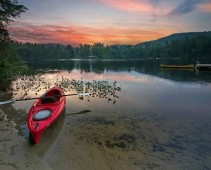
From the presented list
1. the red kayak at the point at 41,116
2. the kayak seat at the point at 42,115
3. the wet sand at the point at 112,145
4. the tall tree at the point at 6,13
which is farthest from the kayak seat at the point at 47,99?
the tall tree at the point at 6,13

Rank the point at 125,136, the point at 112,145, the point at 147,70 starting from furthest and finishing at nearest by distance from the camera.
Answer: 1. the point at 147,70
2. the point at 125,136
3. the point at 112,145

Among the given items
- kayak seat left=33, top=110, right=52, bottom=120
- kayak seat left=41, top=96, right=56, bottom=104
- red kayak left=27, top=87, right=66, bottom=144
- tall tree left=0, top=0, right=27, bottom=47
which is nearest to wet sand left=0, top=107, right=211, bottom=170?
red kayak left=27, top=87, right=66, bottom=144

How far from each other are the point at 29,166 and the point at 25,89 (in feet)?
66.2

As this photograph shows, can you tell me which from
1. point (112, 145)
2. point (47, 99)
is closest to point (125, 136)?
point (112, 145)

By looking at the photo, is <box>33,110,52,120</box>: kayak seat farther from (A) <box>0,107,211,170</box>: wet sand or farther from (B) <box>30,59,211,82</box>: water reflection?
(B) <box>30,59,211,82</box>: water reflection

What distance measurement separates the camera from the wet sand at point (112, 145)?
1077cm

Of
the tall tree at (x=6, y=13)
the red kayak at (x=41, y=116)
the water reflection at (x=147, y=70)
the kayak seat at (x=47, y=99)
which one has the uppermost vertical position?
the tall tree at (x=6, y=13)

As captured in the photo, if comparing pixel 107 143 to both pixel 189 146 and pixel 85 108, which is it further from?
pixel 85 108

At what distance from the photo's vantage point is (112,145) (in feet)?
41.4

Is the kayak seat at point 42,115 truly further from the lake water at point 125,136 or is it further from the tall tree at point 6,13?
the tall tree at point 6,13

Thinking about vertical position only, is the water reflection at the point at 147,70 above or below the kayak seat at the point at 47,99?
below

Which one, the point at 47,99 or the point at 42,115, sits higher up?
the point at 47,99

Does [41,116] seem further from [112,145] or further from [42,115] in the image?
[112,145]

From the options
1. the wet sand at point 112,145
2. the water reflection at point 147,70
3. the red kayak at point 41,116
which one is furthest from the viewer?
the water reflection at point 147,70
